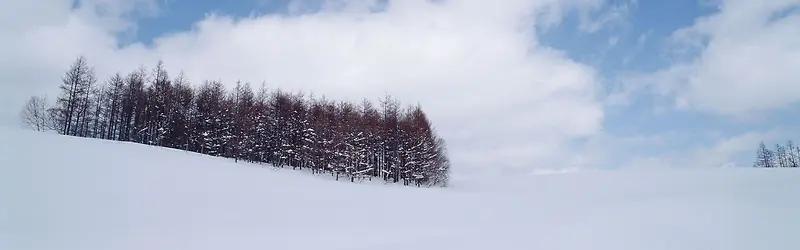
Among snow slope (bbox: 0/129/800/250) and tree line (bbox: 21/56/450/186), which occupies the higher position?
tree line (bbox: 21/56/450/186)

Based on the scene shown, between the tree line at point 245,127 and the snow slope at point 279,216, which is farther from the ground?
the tree line at point 245,127

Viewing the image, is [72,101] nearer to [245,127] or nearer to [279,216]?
[245,127]

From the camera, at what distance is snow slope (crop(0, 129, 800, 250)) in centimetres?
976

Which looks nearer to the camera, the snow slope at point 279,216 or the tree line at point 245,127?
the snow slope at point 279,216

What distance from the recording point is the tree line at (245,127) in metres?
35.3

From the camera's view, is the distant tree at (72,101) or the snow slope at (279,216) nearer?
the snow slope at (279,216)

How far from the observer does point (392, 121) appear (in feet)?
139

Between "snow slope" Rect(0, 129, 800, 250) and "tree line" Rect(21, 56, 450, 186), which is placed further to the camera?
"tree line" Rect(21, 56, 450, 186)

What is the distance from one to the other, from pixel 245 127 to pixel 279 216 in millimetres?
24868

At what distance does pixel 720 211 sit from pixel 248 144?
32.4 metres

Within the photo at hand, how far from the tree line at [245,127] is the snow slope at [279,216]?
14951 mm

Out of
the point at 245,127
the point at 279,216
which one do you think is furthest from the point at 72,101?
the point at 279,216

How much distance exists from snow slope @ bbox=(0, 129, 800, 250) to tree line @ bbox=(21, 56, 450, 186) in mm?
14951

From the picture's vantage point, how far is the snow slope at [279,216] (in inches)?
384
